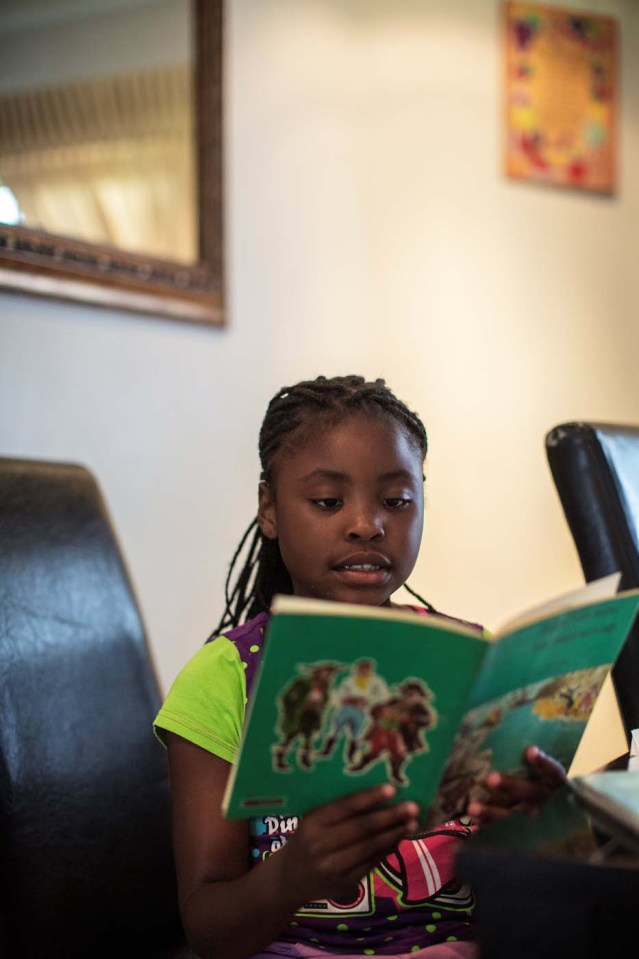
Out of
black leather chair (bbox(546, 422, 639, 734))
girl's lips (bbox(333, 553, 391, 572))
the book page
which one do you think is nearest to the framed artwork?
black leather chair (bbox(546, 422, 639, 734))

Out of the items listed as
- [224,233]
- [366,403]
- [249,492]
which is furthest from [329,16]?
[366,403]

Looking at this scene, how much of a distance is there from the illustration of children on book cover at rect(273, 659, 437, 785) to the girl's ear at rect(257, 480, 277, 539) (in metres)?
0.43

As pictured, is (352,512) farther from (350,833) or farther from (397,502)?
(350,833)

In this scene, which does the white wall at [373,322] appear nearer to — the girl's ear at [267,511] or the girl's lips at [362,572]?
the girl's ear at [267,511]

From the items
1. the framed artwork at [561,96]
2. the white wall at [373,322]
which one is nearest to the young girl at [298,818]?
the white wall at [373,322]

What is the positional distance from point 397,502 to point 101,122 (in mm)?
1160

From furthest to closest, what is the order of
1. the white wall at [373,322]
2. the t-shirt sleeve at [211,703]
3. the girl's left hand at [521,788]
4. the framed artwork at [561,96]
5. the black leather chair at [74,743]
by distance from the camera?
the framed artwork at [561,96], the white wall at [373,322], the black leather chair at [74,743], the t-shirt sleeve at [211,703], the girl's left hand at [521,788]

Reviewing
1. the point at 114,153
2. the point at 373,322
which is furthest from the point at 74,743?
the point at 373,322

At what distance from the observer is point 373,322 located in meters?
2.17

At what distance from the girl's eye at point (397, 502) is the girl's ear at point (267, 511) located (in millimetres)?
125

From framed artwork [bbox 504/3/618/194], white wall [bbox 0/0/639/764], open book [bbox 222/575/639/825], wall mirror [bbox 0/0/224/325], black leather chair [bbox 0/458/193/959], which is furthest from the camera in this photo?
framed artwork [bbox 504/3/618/194]

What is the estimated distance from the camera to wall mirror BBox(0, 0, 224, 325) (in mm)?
1668

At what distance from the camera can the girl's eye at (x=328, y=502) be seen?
3.01ft

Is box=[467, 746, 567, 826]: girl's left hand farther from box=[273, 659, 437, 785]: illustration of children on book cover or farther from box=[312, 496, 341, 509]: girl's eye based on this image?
box=[312, 496, 341, 509]: girl's eye
